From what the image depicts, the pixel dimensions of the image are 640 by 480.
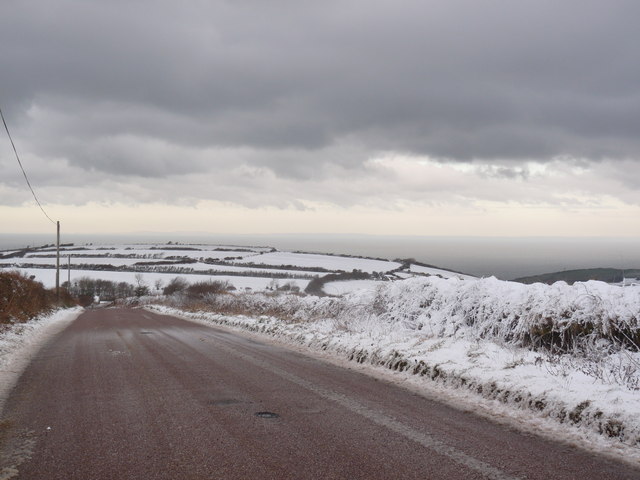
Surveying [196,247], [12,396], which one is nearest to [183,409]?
[12,396]

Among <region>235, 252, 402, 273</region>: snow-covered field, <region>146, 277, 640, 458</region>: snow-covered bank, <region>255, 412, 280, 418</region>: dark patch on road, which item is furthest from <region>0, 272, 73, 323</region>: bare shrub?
<region>235, 252, 402, 273</region>: snow-covered field

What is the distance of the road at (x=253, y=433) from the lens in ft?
15.8

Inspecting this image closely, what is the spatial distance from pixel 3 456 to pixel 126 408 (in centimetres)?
199

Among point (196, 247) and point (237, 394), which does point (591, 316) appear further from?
point (196, 247)

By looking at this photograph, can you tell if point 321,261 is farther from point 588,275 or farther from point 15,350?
point 15,350

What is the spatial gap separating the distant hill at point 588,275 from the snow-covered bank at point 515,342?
151 centimetres

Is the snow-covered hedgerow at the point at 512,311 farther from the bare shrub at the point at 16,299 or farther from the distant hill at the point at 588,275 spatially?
the bare shrub at the point at 16,299

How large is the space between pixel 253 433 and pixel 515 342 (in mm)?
8043

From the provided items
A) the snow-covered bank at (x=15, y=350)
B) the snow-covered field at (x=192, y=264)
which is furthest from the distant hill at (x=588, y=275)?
the snow-covered field at (x=192, y=264)

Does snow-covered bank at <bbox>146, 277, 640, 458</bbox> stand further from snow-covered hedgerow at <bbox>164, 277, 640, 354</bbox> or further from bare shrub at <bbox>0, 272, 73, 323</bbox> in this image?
bare shrub at <bbox>0, 272, 73, 323</bbox>

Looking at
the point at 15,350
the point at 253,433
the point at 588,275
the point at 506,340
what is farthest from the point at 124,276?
the point at 253,433

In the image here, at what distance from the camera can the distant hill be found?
12414 mm

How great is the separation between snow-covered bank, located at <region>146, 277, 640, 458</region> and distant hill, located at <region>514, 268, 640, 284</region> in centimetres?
151

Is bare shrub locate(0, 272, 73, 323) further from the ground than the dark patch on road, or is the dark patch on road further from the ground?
the dark patch on road
